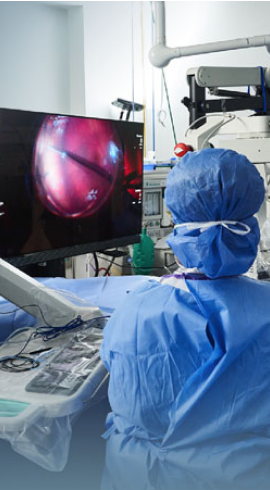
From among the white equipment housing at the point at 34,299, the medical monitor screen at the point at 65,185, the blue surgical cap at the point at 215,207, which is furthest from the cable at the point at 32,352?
the blue surgical cap at the point at 215,207

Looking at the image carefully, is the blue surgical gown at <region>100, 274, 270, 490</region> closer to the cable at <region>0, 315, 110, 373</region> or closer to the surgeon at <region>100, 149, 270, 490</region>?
the surgeon at <region>100, 149, 270, 490</region>

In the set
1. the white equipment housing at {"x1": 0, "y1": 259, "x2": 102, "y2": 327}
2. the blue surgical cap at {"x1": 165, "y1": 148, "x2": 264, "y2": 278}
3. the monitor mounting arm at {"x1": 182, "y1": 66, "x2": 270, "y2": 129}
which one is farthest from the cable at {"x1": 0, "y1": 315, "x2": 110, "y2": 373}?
the monitor mounting arm at {"x1": 182, "y1": 66, "x2": 270, "y2": 129}

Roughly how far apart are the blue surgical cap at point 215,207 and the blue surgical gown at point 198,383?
6 cm

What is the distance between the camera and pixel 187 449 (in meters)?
1.03

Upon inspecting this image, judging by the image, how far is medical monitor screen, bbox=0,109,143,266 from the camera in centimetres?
162

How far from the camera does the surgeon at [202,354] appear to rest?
3.26 feet

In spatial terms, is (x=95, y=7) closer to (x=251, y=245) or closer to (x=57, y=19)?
(x=251, y=245)

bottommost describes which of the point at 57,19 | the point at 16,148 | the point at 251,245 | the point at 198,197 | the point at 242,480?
the point at 242,480

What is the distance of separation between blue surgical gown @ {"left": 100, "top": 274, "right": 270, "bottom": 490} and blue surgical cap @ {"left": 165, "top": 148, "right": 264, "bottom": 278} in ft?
0.18

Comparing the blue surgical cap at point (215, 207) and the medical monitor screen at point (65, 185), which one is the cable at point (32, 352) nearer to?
the medical monitor screen at point (65, 185)

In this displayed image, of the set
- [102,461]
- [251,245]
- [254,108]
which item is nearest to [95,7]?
[251,245]

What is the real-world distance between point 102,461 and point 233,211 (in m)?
0.77

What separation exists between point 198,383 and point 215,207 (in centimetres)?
35

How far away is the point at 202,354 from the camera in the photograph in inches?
39.0
